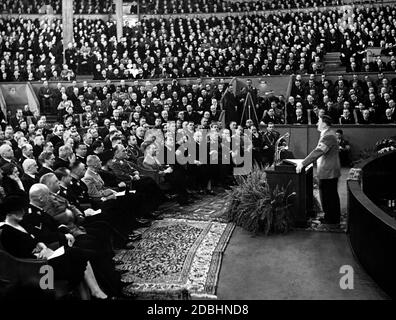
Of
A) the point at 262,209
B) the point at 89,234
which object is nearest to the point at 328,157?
the point at 262,209

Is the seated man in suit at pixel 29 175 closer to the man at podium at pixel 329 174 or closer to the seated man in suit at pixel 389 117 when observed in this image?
the man at podium at pixel 329 174

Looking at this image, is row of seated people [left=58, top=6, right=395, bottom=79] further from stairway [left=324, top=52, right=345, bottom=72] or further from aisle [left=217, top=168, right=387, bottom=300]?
aisle [left=217, top=168, right=387, bottom=300]

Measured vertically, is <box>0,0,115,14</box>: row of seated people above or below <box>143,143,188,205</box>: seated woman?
above

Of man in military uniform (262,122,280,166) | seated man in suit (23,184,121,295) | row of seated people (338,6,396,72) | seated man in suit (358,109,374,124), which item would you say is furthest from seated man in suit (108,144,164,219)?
row of seated people (338,6,396,72)

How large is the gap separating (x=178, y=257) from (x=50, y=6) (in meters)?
24.8

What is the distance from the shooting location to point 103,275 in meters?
4.61

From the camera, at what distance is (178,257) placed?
591 cm

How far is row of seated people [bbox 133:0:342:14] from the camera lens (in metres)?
25.7

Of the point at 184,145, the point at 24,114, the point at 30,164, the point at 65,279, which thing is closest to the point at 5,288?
the point at 65,279

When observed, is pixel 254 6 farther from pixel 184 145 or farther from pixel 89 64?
pixel 184 145

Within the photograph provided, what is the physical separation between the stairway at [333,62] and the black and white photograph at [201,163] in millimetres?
151

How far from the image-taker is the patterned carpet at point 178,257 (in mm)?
4914

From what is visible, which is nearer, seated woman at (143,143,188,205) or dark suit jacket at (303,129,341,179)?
dark suit jacket at (303,129,341,179)

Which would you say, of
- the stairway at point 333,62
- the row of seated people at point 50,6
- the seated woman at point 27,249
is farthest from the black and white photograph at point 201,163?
the row of seated people at point 50,6
